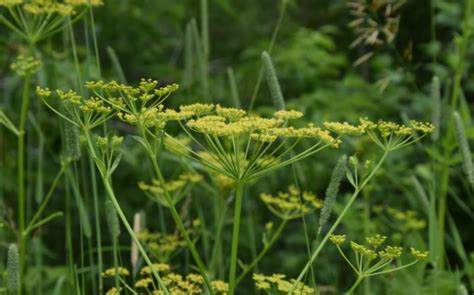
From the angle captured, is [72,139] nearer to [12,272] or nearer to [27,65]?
[12,272]

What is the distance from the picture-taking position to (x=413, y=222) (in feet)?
10.2

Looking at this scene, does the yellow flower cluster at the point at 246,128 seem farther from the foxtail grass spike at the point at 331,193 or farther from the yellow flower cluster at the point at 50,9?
the yellow flower cluster at the point at 50,9

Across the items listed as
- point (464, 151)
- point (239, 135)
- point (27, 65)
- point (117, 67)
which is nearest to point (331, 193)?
point (239, 135)

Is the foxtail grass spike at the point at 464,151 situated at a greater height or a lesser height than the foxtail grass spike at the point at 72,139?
lesser

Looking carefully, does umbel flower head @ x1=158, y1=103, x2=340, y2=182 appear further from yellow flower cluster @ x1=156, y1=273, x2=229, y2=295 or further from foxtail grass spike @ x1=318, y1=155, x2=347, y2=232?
yellow flower cluster @ x1=156, y1=273, x2=229, y2=295

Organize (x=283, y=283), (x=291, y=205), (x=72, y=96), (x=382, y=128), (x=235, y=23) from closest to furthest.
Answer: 1. (x=72, y=96)
2. (x=382, y=128)
3. (x=283, y=283)
4. (x=291, y=205)
5. (x=235, y=23)

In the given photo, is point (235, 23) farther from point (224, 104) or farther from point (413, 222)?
point (413, 222)

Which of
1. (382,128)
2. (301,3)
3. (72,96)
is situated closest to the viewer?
(72,96)

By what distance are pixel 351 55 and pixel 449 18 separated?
5.92 ft

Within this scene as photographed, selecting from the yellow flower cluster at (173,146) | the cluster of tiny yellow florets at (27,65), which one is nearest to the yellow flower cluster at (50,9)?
the cluster of tiny yellow florets at (27,65)

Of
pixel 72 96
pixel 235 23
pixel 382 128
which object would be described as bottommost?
pixel 382 128

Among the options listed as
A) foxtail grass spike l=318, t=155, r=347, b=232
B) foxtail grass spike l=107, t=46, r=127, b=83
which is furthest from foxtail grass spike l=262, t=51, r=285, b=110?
foxtail grass spike l=107, t=46, r=127, b=83

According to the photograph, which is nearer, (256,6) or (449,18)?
(449,18)

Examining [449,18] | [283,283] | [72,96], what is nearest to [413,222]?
[283,283]
